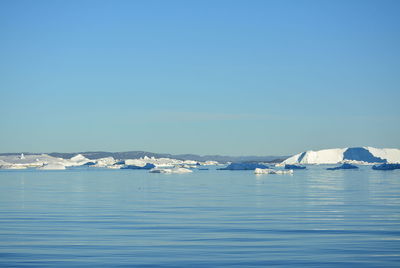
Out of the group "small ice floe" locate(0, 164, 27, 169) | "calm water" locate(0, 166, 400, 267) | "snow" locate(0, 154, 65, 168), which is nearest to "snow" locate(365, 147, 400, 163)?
"snow" locate(0, 154, 65, 168)

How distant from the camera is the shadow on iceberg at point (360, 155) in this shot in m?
160

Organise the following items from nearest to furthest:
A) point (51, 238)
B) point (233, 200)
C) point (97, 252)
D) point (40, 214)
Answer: point (97, 252)
point (51, 238)
point (40, 214)
point (233, 200)

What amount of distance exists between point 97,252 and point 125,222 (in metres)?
5.58

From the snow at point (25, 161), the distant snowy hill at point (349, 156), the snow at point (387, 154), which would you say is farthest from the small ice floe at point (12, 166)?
the snow at point (387, 154)

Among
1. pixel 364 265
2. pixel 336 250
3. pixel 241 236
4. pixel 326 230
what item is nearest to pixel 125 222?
pixel 241 236

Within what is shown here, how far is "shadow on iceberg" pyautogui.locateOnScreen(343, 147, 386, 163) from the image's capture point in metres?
160

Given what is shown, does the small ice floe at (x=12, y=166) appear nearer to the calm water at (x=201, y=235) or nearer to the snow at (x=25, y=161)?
the snow at (x=25, y=161)

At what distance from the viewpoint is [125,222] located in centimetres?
1777

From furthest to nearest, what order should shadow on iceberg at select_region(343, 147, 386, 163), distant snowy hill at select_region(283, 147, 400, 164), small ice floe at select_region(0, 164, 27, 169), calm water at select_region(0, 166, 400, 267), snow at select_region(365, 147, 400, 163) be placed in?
snow at select_region(365, 147, 400, 163)
distant snowy hill at select_region(283, 147, 400, 164)
shadow on iceberg at select_region(343, 147, 386, 163)
small ice floe at select_region(0, 164, 27, 169)
calm water at select_region(0, 166, 400, 267)

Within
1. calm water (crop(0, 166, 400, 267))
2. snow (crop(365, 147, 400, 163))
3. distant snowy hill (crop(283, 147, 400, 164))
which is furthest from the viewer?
snow (crop(365, 147, 400, 163))

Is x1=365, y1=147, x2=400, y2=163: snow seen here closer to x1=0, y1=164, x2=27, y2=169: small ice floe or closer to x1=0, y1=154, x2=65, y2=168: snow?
x1=0, y1=154, x2=65, y2=168: snow

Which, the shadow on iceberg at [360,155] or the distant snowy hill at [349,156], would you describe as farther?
the distant snowy hill at [349,156]

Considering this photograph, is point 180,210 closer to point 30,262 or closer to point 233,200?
point 233,200

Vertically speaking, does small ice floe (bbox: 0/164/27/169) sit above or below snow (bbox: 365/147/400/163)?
below
